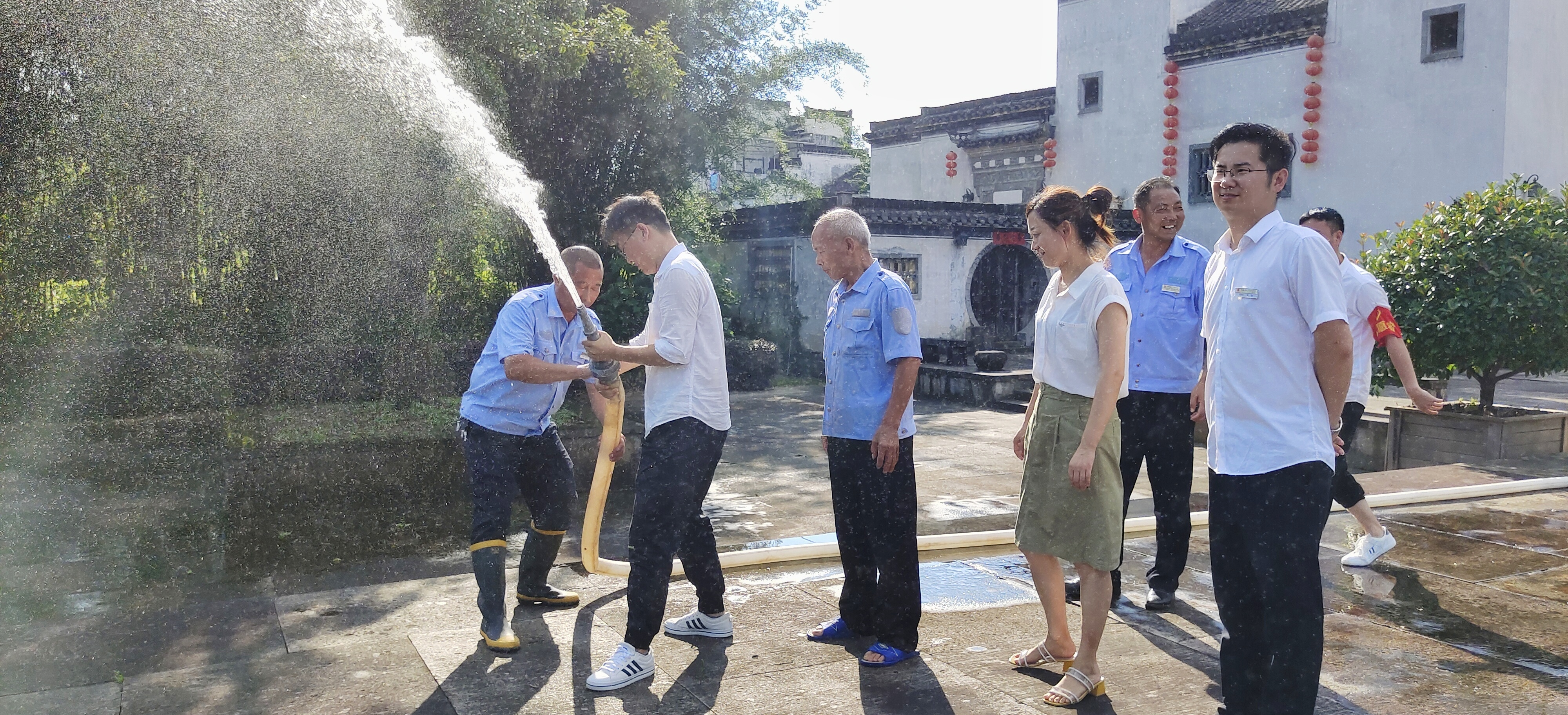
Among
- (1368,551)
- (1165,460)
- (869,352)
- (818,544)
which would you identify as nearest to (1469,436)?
(1368,551)

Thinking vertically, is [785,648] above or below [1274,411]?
below

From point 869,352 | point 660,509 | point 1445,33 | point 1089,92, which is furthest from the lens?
point 1089,92

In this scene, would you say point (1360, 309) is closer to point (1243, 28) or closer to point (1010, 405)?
point (1010, 405)

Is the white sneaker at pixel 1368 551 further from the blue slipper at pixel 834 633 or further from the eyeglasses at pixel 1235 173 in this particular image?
the eyeglasses at pixel 1235 173

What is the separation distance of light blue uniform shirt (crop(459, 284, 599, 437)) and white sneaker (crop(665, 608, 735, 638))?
1.01m

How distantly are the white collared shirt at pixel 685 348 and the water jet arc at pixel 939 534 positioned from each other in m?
0.58

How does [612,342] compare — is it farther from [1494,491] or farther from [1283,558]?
[1494,491]

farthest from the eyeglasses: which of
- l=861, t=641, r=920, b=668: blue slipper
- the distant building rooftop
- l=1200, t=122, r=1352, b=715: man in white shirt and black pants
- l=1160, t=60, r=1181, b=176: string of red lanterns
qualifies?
l=1160, t=60, r=1181, b=176: string of red lanterns

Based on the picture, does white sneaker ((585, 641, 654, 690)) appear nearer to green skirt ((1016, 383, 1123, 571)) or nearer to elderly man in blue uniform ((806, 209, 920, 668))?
elderly man in blue uniform ((806, 209, 920, 668))

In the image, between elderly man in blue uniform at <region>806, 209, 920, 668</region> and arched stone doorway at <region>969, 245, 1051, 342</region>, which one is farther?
arched stone doorway at <region>969, 245, 1051, 342</region>

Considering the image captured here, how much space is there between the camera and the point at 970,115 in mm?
27391

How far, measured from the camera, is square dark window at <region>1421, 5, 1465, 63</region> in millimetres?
19609

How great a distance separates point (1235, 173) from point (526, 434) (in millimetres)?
2929

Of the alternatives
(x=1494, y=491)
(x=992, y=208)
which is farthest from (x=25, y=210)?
(x=992, y=208)
